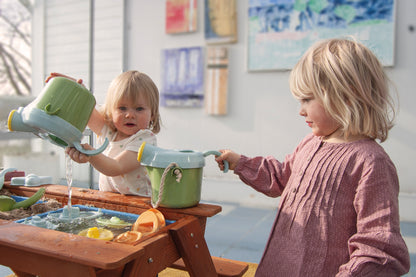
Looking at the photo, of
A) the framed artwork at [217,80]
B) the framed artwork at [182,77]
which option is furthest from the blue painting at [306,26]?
the framed artwork at [182,77]

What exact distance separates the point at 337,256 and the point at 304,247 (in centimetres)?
8

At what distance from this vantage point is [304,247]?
969 millimetres

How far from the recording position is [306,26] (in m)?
3.37

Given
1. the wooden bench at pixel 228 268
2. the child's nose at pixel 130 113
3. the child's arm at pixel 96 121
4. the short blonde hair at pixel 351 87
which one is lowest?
the wooden bench at pixel 228 268

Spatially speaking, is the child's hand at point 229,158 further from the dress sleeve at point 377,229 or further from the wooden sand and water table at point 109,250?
Answer: the dress sleeve at point 377,229

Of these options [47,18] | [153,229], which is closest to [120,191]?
[153,229]

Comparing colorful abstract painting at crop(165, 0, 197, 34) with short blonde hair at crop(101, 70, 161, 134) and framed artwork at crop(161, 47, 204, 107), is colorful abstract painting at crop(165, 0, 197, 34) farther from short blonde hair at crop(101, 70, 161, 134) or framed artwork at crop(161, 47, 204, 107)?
short blonde hair at crop(101, 70, 161, 134)

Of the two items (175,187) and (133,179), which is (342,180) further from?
(133,179)

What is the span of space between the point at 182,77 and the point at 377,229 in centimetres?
330

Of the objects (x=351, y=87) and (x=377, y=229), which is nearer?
(x=377, y=229)

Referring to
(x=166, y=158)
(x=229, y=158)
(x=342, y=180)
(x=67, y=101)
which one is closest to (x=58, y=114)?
(x=67, y=101)

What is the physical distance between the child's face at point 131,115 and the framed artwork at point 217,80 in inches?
93.0

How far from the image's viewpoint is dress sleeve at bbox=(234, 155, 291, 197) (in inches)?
47.0

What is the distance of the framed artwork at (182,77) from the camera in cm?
387
